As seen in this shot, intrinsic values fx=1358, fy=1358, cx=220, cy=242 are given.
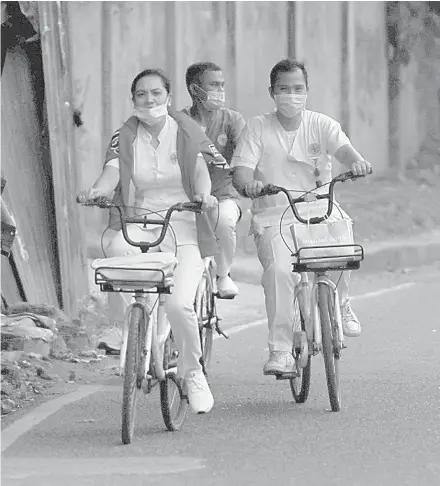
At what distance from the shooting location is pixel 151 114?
726 centimetres

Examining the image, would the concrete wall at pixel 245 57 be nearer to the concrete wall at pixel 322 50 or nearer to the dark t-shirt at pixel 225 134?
the concrete wall at pixel 322 50

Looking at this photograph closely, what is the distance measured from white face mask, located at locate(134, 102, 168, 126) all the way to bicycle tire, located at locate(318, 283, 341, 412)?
124 centimetres

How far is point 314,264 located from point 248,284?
21.3ft

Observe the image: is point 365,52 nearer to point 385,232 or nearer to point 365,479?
point 385,232

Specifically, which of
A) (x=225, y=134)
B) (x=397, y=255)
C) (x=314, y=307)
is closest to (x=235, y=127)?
(x=225, y=134)

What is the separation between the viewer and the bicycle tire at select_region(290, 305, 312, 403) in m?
7.45

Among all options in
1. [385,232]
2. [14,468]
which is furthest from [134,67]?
[14,468]

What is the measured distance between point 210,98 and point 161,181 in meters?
1.66

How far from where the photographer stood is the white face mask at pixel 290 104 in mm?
7660

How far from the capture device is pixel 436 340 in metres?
9.95

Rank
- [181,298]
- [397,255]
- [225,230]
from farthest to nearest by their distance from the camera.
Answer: [397,255]
[225,230]
[181,298]

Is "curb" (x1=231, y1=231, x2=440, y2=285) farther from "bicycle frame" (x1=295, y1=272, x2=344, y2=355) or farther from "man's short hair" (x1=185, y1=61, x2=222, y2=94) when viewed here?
"bicycle frame" (x1=295, y1=272, x2=344, y2=355)

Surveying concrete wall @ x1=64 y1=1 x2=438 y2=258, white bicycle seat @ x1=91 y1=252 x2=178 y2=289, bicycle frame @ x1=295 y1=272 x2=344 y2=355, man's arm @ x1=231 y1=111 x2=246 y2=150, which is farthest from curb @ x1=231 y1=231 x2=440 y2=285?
white bicycle seat @ x1=91 y1=252 x2=178 y2=289

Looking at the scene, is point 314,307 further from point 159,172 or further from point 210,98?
point 210,98
